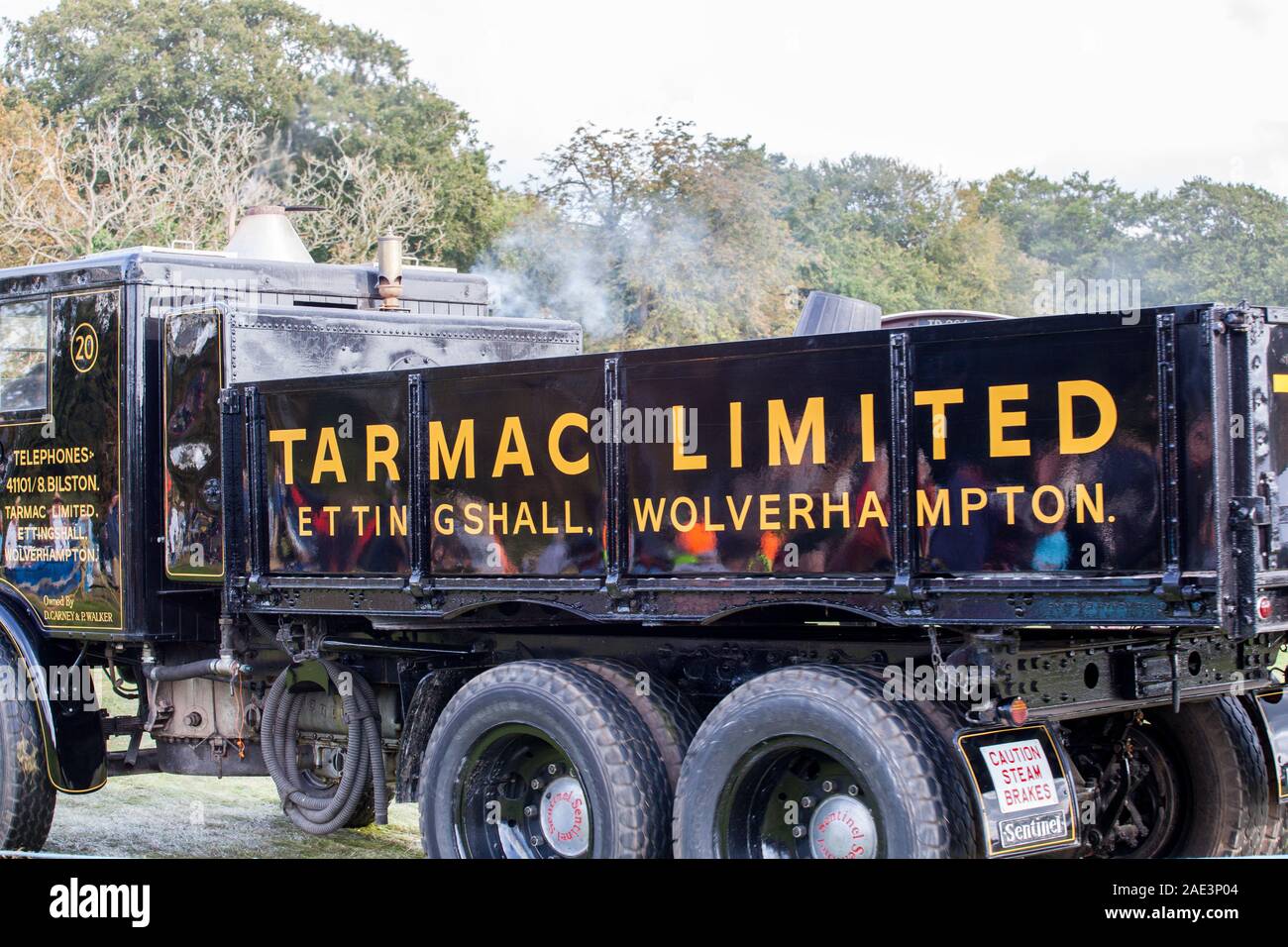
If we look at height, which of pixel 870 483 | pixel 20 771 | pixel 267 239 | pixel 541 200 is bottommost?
pixel 20 771

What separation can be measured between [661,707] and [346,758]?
194cm

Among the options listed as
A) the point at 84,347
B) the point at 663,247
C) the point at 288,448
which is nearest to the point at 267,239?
the point at 84,347

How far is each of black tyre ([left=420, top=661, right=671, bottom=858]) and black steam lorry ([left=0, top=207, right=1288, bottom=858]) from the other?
0.02 metres

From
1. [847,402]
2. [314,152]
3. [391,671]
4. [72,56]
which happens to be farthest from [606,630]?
[72,56]

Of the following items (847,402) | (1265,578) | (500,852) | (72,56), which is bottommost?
(500,852)

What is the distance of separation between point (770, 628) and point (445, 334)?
120 inches

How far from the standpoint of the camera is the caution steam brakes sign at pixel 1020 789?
509 centimetres

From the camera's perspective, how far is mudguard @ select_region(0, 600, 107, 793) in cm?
784

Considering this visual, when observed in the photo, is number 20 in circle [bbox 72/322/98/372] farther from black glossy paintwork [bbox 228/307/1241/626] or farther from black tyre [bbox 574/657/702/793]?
black tyre [bbox 574/657/702/793]

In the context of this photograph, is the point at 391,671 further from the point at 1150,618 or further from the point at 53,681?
the point at 1150,618

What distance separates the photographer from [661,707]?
6074 mm

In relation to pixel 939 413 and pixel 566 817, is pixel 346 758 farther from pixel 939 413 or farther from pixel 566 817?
pixel 939 413

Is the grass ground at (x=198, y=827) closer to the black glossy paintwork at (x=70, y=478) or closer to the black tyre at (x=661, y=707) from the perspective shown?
the black glossy paintwork at (x=70, y=478)
